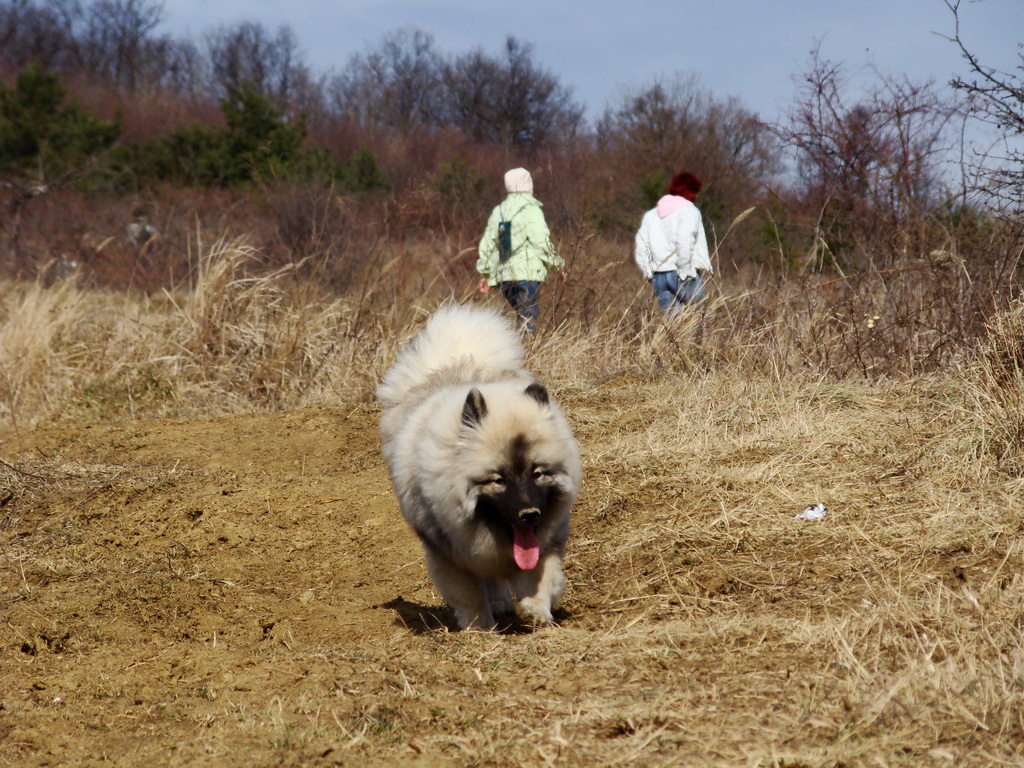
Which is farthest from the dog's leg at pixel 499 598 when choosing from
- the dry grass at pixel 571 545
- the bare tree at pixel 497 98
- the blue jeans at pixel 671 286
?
the bare tree at pixel 497 98

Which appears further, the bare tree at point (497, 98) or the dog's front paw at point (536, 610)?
the bare tree at point (497, 98)

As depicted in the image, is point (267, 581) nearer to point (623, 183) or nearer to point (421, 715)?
point (421, 715)

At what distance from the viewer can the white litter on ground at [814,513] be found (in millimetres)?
5582

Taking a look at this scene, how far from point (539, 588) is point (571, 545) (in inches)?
53.2

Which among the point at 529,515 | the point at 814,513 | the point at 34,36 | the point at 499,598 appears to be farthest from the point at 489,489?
the point at 34,36

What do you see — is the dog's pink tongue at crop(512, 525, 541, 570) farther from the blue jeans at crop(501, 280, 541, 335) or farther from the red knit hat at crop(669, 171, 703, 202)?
the red knit hat at crop(669, 171, 703, 202)

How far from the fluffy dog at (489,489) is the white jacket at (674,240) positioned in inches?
252

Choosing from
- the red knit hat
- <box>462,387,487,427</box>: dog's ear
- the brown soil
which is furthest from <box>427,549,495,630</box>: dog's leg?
the red knit hat

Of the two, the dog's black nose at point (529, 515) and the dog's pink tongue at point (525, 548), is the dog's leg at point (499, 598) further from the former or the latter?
the dog's black nose at point (529, 515)

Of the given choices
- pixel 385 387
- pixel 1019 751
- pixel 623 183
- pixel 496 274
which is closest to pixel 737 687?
pixel 1019 751

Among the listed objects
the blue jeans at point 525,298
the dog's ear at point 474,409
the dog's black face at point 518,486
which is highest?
the blue jeans at point 525,298

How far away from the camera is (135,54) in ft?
206

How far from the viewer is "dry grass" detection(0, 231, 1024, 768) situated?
10.3ft

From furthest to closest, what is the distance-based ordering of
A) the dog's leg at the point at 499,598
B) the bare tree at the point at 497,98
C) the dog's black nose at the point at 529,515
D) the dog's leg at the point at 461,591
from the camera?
1. the bare tree at the point at 497,98
2. the dog's leg at the point at 499,598
3. the dog's leg at the point at 461,591
4. the dog's black nose at the point at 529,515
